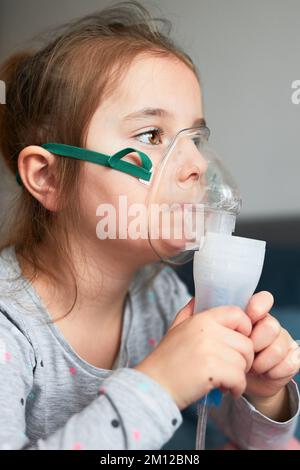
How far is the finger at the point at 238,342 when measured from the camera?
2.06 feet

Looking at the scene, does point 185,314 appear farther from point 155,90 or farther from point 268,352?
point 155,90

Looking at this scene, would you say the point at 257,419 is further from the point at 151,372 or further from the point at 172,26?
the point at 172,26

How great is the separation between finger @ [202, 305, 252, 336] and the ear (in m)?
0.40

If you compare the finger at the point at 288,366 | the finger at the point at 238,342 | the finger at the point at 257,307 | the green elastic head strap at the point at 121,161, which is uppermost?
the green elastic head strap at the point at 121,161

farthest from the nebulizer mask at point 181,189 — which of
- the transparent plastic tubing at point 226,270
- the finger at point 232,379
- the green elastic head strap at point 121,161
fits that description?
the finger at point 232,379

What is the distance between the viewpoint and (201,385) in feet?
2.00

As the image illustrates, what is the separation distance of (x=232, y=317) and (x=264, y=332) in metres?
0.06

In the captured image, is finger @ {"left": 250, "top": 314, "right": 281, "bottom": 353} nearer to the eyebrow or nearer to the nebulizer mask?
the nebulizer mask

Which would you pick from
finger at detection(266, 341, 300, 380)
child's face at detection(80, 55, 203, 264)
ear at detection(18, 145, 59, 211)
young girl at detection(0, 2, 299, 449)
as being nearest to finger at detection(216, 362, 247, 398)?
young girl at detection(0, 2, 299, 449)

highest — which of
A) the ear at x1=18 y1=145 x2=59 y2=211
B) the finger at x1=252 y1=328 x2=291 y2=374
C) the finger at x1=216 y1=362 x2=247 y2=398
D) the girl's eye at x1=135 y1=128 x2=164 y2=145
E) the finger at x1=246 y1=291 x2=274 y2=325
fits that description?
the girl's eye at x1=135 y1=128 x2=164 y2=145

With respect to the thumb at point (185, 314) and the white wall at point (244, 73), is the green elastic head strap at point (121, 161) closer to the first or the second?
the thumb at point (185, 314)

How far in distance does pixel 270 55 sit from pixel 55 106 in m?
0.45

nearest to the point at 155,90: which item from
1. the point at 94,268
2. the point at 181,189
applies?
the point at 181,189

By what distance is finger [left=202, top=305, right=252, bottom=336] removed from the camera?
0.64 metres
